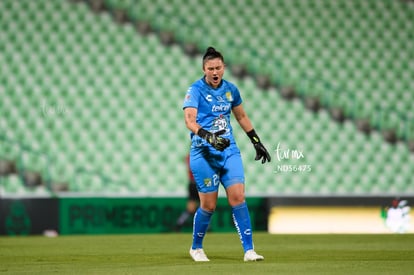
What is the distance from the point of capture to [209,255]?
9312mm

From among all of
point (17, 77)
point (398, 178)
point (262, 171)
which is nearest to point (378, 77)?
point (398, 178)

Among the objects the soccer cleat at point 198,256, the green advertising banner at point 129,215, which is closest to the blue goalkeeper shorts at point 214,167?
the soccer cleat at point 198,256

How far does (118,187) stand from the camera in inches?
634

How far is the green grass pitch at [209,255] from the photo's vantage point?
7512 mm

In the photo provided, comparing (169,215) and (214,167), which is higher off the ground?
(214,167)

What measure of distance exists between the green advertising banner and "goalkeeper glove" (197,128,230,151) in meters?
6.35

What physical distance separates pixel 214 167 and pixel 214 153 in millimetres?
129

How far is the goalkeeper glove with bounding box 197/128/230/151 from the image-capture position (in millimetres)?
7914

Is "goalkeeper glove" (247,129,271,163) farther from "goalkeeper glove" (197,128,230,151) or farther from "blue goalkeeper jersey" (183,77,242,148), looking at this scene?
"goalkeeper glove" (197,128,230,151)

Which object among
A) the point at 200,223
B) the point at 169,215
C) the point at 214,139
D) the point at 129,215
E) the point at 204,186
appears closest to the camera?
the point at 214,139

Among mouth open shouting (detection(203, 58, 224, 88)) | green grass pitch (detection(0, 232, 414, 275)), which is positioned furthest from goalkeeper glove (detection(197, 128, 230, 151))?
green grass pitch (detection(0, 232, 414, 275))

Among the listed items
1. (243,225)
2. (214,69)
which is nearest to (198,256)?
(243,225)

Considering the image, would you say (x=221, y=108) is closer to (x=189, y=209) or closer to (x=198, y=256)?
(x=198, y=256)

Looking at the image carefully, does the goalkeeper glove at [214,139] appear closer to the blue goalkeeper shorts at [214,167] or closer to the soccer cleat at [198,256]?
the blue goalkeeper shorts at [214,167]
